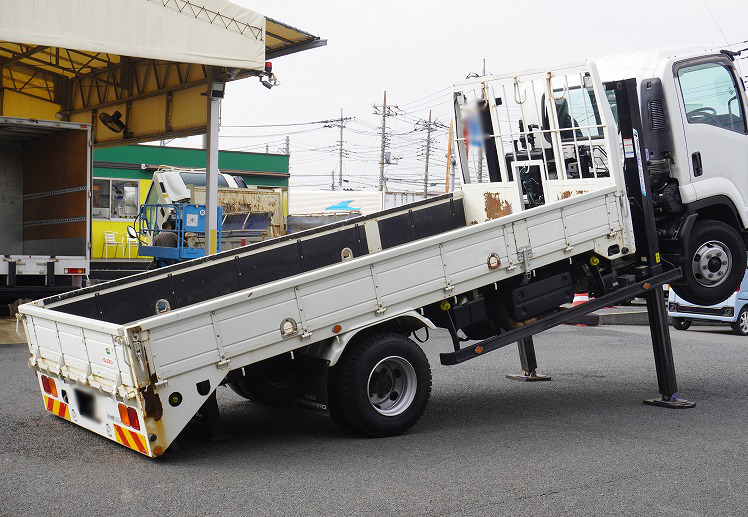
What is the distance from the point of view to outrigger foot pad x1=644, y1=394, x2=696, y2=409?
8.49 metres

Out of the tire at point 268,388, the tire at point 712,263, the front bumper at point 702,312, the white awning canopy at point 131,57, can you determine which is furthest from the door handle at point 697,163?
the front bumper at point 702,312

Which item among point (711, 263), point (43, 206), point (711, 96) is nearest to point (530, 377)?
point (711, 263)

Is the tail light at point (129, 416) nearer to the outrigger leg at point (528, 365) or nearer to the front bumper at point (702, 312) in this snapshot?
the outrigger leg at point (528, 365)

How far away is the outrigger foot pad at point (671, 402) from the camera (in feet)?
27.9

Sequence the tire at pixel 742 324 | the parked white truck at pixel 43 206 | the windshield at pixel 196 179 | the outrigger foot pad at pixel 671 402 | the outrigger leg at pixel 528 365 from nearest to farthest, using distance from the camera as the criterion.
A: the outrigger foot pad at pixel 671 402 → the outrigger leg at pixel 528 365 → the parked white truck at pixel 43 206 → the tire at pixel 742 324 → the windshield at pixel 196 179

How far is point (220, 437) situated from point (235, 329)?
112cm

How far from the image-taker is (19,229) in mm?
17188

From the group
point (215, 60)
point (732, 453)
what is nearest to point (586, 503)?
point (732, 453)

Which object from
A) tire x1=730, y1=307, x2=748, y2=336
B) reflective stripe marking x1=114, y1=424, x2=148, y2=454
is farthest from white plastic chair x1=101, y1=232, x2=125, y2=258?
reflective stripe marking x1=114, y1=424, x2=148, y2=454

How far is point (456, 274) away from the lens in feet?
24.0

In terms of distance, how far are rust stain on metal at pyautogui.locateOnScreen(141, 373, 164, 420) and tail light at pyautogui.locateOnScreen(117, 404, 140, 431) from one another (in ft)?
0.60

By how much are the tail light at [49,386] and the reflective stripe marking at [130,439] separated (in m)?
1.12

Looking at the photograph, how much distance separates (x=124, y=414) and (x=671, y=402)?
5.29 metres

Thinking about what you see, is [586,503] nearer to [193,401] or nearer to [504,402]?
[193,401]
